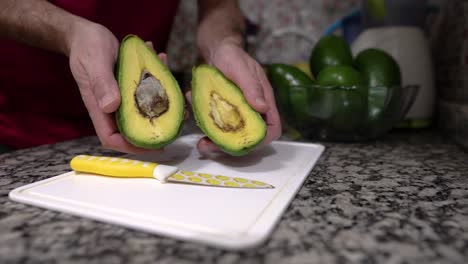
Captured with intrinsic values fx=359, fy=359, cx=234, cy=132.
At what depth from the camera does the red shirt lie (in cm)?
81

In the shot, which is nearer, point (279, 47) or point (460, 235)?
point (460, 235)

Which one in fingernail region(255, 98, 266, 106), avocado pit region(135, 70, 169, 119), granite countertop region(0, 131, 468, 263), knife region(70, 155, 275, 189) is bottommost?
granite countertop region(0, 131, 468, 263)

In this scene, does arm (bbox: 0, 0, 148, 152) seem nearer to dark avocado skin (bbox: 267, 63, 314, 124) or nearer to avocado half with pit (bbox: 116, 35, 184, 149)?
avocado half with pit (bbox: 116, 35, 184, 149)

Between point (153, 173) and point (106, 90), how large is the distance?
0.13 meters

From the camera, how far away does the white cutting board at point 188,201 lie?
354mm

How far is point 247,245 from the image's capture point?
326mm

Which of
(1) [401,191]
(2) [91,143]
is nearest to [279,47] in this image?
(2) [91,143]

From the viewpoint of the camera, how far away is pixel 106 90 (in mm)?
501

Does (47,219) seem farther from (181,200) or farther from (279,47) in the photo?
(279,47)

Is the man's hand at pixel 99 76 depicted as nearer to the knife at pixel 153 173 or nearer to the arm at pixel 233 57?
the knife at pixel 153 173

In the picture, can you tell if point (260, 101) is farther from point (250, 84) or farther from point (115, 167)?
point (115, 167)

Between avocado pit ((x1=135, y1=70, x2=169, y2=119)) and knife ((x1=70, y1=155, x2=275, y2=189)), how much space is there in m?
0.08

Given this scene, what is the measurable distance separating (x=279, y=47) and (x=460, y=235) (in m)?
1.17

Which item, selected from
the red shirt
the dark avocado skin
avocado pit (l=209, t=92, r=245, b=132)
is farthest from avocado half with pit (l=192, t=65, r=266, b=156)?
the red shirt
